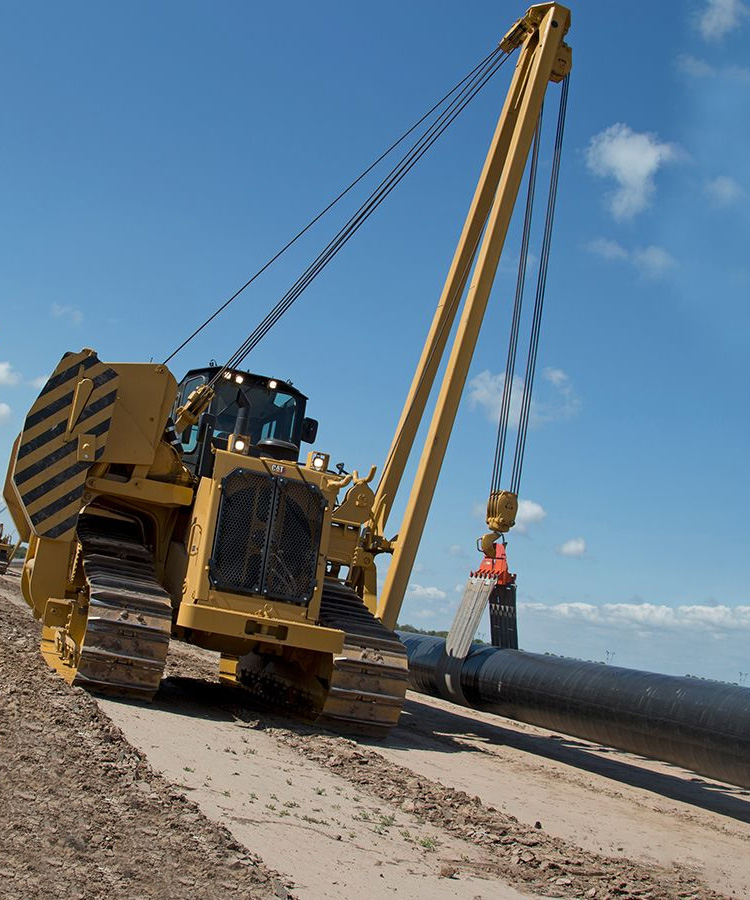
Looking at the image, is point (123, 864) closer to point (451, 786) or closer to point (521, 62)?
point (451, 786)

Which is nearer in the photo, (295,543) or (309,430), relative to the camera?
(295,543)

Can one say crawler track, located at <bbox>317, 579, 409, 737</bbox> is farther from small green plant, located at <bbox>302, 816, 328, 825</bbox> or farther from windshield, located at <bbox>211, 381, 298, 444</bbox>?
small green plant, located at <bbox>302, 816, 328, 825</bbox>

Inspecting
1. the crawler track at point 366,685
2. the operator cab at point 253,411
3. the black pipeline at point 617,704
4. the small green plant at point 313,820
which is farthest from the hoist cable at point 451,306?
the small green plant at point 313,820

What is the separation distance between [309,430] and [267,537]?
2.79 m

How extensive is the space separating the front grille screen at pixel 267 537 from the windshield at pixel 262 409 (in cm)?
243

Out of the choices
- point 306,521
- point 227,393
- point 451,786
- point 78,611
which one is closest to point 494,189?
point 227,393

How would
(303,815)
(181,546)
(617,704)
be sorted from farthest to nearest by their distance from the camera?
(181,546) → (617,704) → (303,815)

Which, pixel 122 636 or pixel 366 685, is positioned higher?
pixel 122 636

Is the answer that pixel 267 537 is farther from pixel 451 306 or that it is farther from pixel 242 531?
pixel 451 306

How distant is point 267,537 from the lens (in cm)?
1006

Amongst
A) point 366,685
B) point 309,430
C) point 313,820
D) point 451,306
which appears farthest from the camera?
point 451,306

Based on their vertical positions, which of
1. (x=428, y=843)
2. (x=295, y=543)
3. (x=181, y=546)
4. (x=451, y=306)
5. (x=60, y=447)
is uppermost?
(x=451, y=306)

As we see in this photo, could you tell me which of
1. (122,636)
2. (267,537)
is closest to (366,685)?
(267,537)

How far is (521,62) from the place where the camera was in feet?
47.9
